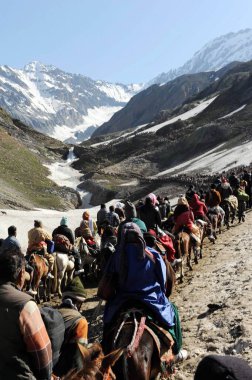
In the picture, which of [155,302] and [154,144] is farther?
[154,144]

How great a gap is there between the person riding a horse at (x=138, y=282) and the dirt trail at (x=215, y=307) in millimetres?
1658

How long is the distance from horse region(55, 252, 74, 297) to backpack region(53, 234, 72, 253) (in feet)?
0.58

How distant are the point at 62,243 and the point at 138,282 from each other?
26.8ft

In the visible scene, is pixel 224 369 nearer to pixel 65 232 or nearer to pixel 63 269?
pixel 63 269

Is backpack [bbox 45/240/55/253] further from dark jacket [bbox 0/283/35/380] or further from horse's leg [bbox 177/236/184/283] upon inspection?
dark jacket [bbox 0/283/35/380]

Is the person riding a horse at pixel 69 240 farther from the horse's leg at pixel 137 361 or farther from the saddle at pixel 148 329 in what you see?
the horse's leg at pixel 137 361

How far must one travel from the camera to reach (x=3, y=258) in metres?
5.09

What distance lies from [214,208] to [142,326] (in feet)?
51.8

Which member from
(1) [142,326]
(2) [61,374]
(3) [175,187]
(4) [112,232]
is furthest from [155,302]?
(3) [175,187]

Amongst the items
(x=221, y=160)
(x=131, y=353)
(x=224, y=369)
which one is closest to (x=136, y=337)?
(x=131, y=353)

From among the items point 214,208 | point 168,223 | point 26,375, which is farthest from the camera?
point 214,208

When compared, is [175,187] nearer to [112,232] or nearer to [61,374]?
[112,232]

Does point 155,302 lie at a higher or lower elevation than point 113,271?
lower

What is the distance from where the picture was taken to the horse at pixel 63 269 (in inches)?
592
